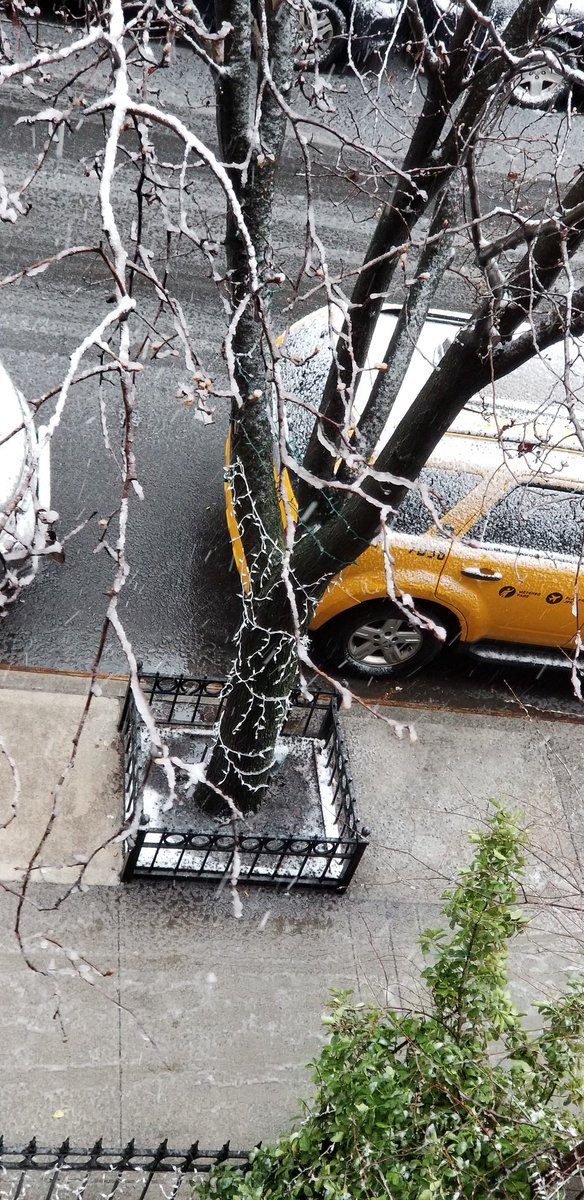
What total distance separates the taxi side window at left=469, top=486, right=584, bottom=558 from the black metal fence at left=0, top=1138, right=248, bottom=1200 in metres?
4.01

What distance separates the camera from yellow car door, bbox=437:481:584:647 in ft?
23.5

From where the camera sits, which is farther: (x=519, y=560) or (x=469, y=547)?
(x=519, y=560)

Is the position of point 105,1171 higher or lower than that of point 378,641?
lower

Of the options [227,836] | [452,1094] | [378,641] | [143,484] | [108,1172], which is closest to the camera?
[452,1094]

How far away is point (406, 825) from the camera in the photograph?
6965 mm

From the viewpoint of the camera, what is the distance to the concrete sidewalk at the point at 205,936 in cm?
535

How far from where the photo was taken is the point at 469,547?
7.16m

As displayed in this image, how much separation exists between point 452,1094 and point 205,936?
2.32 m

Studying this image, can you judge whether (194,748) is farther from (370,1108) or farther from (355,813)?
(370,1108)

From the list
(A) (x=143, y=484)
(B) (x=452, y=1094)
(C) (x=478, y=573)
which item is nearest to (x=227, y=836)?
(B) (x=452, y=1094)

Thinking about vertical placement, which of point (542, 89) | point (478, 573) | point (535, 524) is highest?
point (542, 89)

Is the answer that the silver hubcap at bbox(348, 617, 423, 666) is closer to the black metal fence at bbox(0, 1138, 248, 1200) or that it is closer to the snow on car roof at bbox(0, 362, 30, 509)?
the snow on car roof at bbox(0, 362, 30, 509)

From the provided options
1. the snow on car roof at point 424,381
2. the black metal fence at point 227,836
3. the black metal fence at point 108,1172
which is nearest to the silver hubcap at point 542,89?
the snow on car roof at point 424,381

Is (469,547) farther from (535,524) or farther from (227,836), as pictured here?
(227,836)
